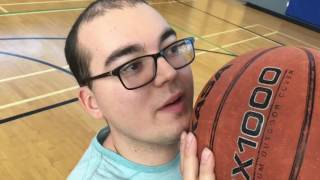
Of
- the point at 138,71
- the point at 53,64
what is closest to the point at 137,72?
the point at 138,71

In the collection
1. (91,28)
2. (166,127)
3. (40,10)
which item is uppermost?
(91,28)

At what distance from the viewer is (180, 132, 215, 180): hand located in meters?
0.70

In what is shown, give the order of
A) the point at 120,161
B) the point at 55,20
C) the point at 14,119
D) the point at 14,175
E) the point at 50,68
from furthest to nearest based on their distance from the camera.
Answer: the point at 55,20 → the point at 50,68 → the point at 14,119 → the point at 14,175 → the point at 120,161

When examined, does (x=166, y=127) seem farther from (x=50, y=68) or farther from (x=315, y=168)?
(x=50, y=68)

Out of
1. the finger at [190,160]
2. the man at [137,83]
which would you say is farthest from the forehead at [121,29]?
the finger at [190,160]

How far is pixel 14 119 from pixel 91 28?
156 centimetres

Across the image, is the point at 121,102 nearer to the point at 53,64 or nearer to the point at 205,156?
the point at 205,156

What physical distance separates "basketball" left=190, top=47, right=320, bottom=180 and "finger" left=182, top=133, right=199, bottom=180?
0.05 feet

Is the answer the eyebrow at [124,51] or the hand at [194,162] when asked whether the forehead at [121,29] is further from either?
the hand at [194,162]

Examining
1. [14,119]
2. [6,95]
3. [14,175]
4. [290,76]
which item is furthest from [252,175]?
[6,95]

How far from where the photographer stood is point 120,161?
0.91 m

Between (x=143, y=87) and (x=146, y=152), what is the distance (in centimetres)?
19

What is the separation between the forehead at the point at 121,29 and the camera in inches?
31.1

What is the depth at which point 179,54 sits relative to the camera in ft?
2.83
